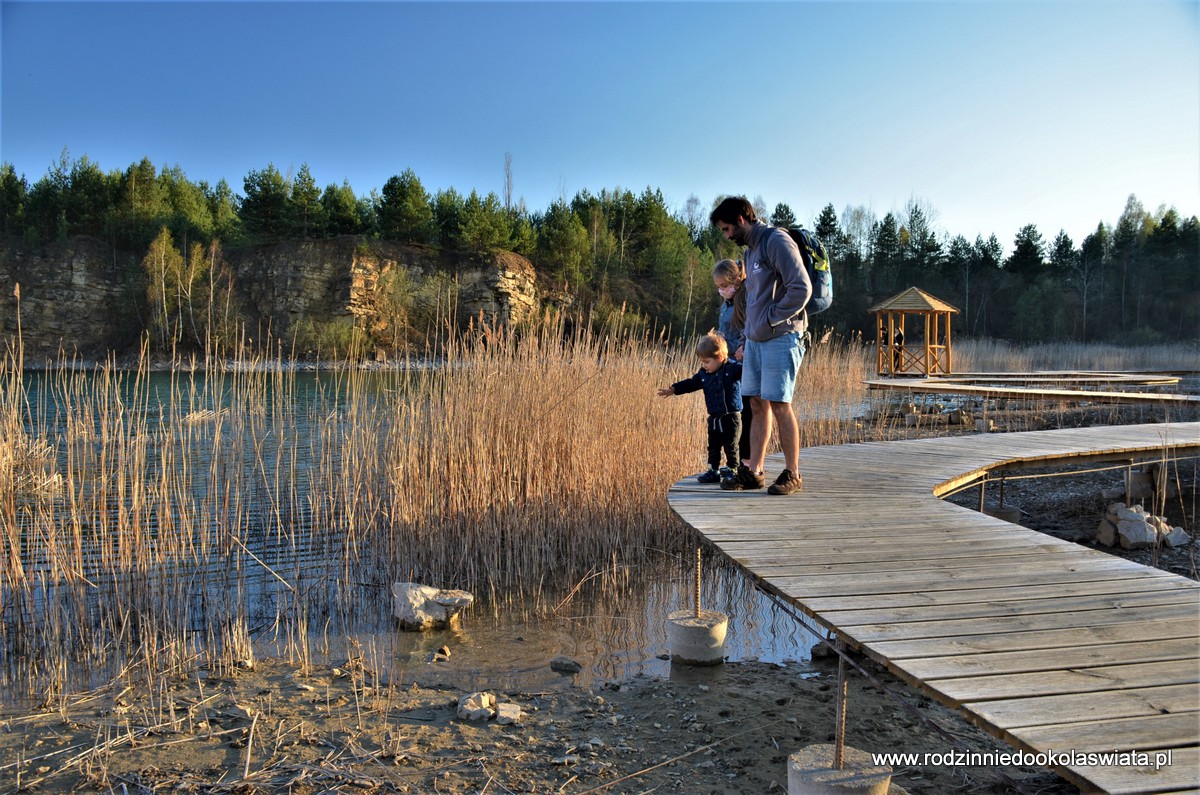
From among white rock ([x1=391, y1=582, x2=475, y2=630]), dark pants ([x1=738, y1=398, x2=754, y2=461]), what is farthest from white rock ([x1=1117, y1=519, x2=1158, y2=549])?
white rock ([x1=391, y1=582, x2=475, y2=630])

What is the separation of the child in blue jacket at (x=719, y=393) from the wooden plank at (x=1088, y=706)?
2.39m

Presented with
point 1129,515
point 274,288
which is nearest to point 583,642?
point 1129,515

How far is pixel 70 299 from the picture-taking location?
32.8 metres

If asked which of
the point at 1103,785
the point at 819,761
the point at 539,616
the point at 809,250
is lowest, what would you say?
the point at 539,616

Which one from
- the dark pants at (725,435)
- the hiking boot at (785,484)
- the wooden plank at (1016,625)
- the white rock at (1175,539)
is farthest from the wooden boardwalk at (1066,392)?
the wooden plank at (1016,625)

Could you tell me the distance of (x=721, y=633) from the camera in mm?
3256

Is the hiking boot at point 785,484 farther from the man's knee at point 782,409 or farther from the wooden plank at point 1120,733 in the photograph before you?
the wooden plank at point 1120,733

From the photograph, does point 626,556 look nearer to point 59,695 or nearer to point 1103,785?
point 59,695

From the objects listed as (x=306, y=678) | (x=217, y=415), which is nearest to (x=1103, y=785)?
(x=306, y=678)

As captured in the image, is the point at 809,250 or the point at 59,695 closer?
the point at 59,695

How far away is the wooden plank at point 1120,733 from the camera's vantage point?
132cm

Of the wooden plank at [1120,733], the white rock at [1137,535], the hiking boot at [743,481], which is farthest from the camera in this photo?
the white rock at [1137,535]

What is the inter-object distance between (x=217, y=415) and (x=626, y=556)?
8.33 feet

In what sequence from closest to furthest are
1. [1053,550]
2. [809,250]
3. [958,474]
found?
1. [1053,550]
2. [809,250]
3. [958,474]
